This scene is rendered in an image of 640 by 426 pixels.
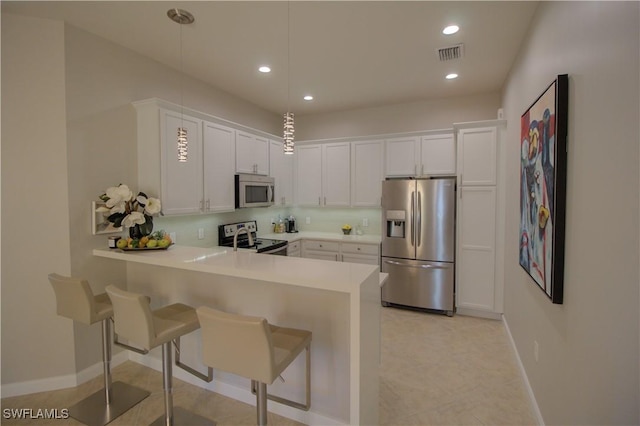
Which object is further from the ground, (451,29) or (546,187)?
(451,29)

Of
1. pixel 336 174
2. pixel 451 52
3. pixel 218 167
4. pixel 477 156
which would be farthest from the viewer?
pixel 336 174

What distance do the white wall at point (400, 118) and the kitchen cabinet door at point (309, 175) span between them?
414 millimetres

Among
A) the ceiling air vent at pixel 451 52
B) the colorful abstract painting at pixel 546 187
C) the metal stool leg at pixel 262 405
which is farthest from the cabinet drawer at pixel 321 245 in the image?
the metal stool leg at pixel 262 405

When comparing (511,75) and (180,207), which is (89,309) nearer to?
(180,207)

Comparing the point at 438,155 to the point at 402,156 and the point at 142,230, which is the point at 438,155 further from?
the point at 142,230

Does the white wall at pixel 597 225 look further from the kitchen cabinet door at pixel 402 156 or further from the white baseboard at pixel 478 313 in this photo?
the kitchen cabinet door at pixel 402 156

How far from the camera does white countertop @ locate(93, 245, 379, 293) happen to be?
1.58m

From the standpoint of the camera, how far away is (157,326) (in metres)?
1.91

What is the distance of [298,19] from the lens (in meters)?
2.45

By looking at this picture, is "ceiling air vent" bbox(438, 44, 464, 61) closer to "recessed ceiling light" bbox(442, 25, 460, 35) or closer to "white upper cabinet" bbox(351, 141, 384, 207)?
"recessed ceiling light" bbox(442, 25, 460, 35)

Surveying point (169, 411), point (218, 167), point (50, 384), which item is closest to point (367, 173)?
point (218, 167)

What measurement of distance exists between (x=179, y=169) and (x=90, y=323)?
62.1 inches

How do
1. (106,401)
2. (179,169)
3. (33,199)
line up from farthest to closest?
(179,169) < (33,199) < (106,401)

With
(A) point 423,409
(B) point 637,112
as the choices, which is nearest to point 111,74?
(B) point 637,112
